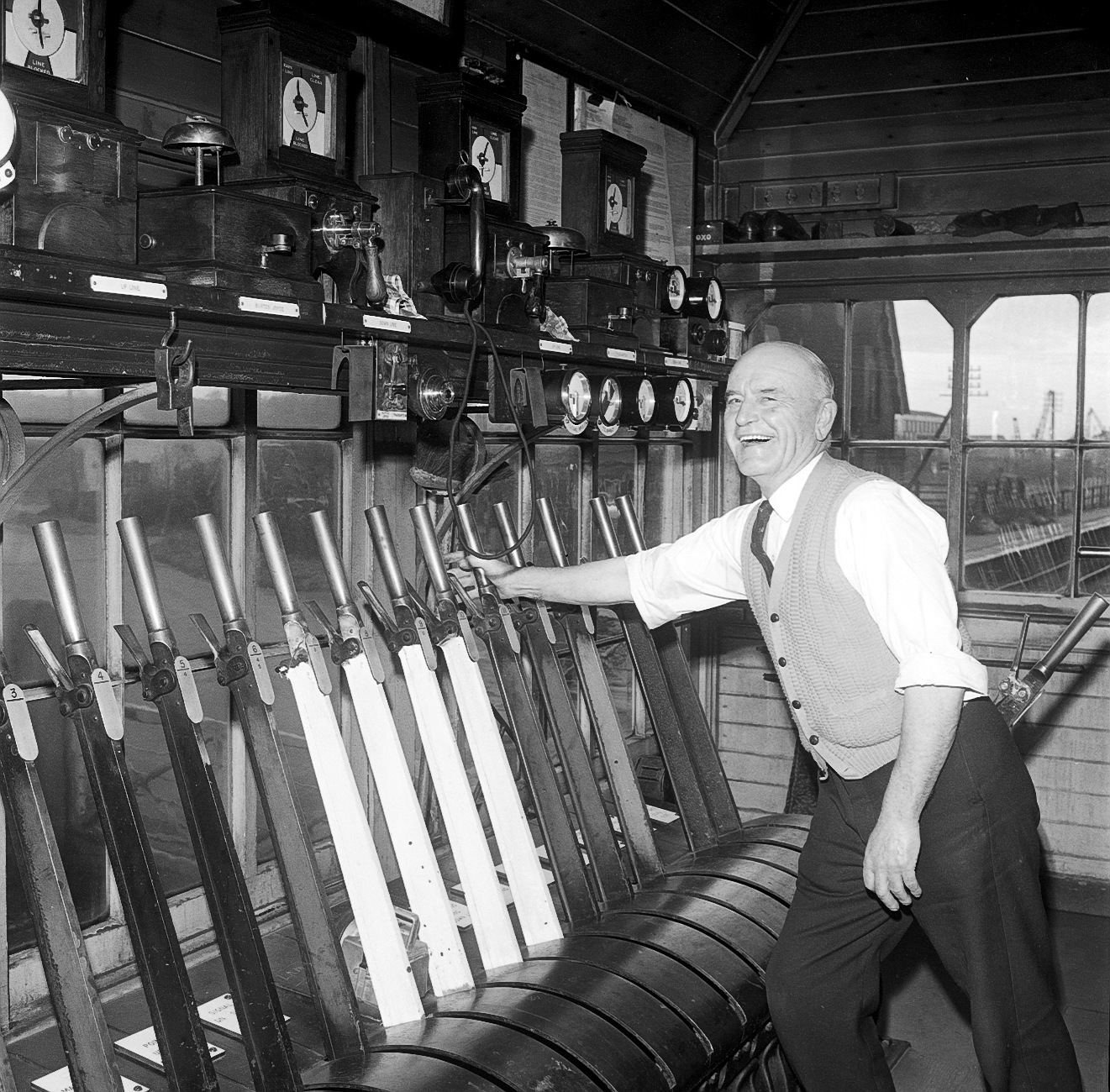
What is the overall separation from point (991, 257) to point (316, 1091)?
12.8 feet

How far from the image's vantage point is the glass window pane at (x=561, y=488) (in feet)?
14.4

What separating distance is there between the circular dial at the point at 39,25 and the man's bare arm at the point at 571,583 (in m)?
1.38

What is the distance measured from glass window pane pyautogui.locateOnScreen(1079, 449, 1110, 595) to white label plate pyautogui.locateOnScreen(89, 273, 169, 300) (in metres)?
3.79

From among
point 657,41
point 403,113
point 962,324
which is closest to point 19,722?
point 403,113

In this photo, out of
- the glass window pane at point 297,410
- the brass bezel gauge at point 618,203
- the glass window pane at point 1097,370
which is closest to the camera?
the glass window pane at point 297,410

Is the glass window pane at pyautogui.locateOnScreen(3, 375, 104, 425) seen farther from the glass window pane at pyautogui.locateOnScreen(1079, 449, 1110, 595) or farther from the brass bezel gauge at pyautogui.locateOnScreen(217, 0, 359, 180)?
the glass window pane at pyautogui.locateOnScreen(1079, 449, 1110, 595)

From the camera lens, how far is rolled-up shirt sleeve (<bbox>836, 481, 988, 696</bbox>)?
220 centimetres

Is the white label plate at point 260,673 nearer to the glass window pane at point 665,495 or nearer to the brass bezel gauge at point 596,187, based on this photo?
the brass bezel gauge at point 596,187

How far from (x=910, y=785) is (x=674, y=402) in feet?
6.21

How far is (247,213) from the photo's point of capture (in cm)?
239

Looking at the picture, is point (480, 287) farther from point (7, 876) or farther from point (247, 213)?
point (7, 876)

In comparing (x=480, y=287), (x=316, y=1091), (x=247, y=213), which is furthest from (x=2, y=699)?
(x=480, y=287)

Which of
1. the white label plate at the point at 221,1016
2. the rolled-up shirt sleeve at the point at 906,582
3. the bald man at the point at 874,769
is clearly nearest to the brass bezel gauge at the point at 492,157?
the bald man at the point at 874,769

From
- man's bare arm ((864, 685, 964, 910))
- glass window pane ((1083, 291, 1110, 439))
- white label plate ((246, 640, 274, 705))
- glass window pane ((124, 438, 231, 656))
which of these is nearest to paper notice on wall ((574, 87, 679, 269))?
glass window pane ((1083, 291, 1110, 439))
